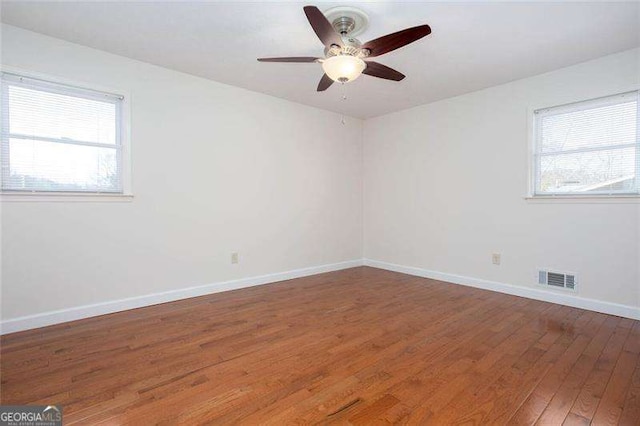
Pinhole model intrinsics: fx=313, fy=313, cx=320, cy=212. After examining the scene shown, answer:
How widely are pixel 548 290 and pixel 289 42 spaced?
3.71 m

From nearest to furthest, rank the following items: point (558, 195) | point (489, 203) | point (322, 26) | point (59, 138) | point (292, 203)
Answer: point (322, 26) → point (59, 138) → point (558, 195) → point (489, 203) → point (292, 203)

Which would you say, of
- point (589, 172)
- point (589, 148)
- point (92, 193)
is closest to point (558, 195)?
point (589, 172)

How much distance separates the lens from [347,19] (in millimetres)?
2350

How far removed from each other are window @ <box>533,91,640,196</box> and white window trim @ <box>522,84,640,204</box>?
0.12ft

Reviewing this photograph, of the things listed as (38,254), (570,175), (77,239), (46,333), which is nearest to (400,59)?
(570,175)

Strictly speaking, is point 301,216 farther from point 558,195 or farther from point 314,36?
point 558,195

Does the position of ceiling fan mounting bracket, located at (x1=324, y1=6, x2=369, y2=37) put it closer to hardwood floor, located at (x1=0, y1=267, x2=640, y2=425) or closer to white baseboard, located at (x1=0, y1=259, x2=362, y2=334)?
hardwood floor, located at (x1=0, y1=267, x2=640, y2=425)

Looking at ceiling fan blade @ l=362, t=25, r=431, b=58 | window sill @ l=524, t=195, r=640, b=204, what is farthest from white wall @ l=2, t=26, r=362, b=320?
window sill @ l=524, t=195, r=640, b=204

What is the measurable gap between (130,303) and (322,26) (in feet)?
10.1

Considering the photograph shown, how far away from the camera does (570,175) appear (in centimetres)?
334

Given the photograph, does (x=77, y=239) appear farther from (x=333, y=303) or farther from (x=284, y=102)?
(x=284, y=102)

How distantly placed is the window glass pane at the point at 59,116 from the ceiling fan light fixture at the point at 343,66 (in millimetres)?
2251

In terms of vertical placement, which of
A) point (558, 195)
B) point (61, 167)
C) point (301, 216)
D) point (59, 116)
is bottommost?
point (301, 216)

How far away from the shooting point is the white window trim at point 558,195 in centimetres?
296
